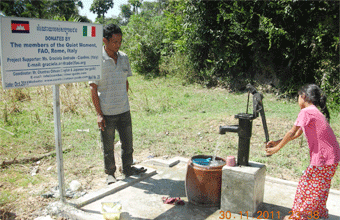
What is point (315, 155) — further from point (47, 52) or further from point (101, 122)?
point (47, 52)

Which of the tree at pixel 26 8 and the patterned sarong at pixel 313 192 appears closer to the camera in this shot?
the patterned sarong at pixel 313 192

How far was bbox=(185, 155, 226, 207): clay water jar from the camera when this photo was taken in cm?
329

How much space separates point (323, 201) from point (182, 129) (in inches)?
151

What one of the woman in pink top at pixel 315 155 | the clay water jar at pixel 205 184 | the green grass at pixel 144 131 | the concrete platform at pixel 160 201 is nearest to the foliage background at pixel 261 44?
the green grass at pixel 144 131

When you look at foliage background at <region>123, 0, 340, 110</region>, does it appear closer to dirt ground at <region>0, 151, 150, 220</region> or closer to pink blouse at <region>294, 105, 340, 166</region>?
pink blouse at <region>294, 105, 340, 166</region>

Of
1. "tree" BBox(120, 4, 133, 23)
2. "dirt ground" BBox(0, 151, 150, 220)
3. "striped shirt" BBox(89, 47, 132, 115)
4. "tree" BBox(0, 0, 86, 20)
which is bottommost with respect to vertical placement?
"dirt ground" BBox(0, 151, 150, 220)

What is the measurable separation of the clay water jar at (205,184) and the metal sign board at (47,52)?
1.60m

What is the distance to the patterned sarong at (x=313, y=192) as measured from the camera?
2.87 meters

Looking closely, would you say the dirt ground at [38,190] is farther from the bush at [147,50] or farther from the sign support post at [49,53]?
the bush at [147,50]

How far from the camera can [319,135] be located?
2832 millimetres

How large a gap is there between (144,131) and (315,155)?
4008 mm

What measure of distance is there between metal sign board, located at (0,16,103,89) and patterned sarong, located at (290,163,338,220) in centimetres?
255

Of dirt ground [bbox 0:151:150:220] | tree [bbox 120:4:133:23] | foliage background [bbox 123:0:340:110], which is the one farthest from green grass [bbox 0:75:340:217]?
tree [bbox 120:4:133:23]

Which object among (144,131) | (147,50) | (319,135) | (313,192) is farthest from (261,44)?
(313,192)
